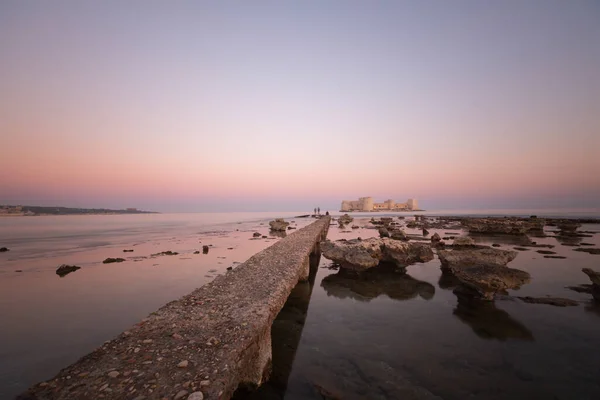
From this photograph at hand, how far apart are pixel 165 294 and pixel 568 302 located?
17057mm

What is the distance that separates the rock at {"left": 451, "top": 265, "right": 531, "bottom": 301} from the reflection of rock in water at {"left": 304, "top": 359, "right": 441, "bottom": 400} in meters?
6.54

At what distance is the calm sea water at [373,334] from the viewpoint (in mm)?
5547

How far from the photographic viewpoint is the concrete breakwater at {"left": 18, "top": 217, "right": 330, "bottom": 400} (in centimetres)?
350

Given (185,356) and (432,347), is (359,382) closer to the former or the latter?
(432,347)

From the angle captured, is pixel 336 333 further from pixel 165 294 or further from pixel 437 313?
pixel 165 294

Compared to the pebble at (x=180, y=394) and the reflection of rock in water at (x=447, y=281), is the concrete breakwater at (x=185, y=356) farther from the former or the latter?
the reflection of rock in water at (x=447, y=281)

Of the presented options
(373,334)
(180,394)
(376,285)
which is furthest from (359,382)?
(376,285)

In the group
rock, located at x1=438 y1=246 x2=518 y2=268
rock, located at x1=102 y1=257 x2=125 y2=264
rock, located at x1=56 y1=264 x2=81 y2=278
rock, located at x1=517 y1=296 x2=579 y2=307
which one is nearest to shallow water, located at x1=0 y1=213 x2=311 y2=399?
rock, located at x1=56 y1=264 x2=81 y2=278

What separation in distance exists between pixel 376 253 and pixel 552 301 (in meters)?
7.64

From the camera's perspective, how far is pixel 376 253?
15.3 m

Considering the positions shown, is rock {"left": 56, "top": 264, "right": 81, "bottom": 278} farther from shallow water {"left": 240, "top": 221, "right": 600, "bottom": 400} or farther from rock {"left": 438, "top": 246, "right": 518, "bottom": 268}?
rock {"left": 438, "top": 246, "right": 518, "bottom": 268}

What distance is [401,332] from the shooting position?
7953mm

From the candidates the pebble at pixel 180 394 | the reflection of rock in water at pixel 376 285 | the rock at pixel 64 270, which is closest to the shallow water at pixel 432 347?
the reflection of rock in water at pixel 376 285

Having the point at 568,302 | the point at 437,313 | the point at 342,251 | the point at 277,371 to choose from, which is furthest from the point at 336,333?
the point at 568,302
